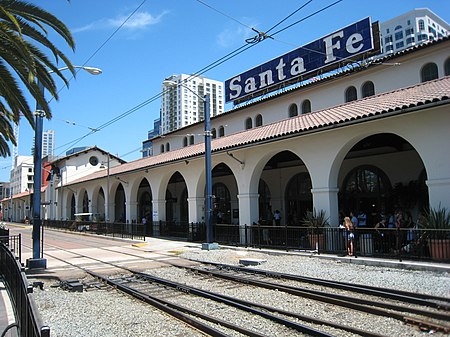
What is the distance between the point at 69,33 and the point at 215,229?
1349 cm

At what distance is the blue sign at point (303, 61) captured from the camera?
76.4 feet

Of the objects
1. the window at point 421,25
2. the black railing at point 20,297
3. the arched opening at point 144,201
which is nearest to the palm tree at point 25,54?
the black railing at point 20,297

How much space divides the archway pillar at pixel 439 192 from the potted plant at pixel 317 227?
425 cm

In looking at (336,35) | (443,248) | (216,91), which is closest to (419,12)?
(216,91)

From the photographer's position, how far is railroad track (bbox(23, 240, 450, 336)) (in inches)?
271

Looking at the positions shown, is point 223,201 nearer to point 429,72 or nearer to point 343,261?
point 429,72

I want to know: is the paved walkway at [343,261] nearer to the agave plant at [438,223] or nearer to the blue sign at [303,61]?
the agave plant at [438,223]

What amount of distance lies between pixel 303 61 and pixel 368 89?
5.81 meters

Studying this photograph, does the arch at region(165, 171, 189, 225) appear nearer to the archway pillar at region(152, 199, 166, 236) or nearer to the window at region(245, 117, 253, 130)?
the archway pillar at region(152, 199, 166, 236)

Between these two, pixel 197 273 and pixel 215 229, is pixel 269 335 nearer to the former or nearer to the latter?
pixel 197 273

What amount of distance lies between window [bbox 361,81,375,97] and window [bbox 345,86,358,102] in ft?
1.68

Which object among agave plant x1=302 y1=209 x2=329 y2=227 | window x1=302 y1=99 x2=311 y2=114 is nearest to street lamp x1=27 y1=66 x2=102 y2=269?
agave plant x1=302 y1=209 x2=329 y2=227

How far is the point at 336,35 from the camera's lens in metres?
24.7

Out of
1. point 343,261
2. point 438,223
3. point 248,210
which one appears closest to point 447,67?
point 438,223
